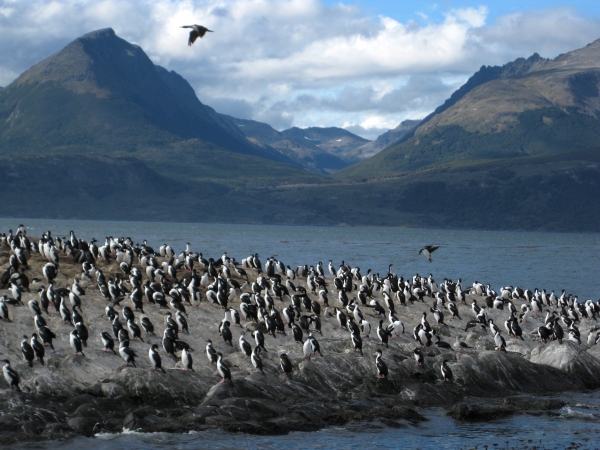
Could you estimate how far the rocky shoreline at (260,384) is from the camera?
2392 centimetres

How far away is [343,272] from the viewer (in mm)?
51031

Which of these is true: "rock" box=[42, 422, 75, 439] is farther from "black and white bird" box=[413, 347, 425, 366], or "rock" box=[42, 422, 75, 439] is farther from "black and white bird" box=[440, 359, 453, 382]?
"black and white bird" box=[440, 359, 453, 382]

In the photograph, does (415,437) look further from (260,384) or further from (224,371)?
(224,371)

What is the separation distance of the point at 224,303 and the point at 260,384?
886 cm

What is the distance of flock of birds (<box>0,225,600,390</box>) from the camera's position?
94.2 ft

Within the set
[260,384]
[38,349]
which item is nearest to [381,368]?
[260,384]

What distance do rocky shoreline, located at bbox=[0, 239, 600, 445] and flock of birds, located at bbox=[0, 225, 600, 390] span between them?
1.51ft

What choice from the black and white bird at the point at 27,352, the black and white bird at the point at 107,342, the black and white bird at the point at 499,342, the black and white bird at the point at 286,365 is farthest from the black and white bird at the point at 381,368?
the black and white bird at the point at 27,352

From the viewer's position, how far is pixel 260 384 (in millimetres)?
27328

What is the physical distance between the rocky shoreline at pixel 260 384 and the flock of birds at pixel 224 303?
1.51 feet

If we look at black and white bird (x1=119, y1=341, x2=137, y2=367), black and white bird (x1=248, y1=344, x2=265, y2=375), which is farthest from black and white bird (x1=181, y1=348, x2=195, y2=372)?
black and white bird (x1=248, y1=344, x2=265, y2=375)

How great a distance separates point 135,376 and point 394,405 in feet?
27.0

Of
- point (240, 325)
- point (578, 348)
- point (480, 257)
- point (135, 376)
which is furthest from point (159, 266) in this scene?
point (480, 257)

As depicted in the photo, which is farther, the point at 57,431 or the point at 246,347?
the point at 246,347
